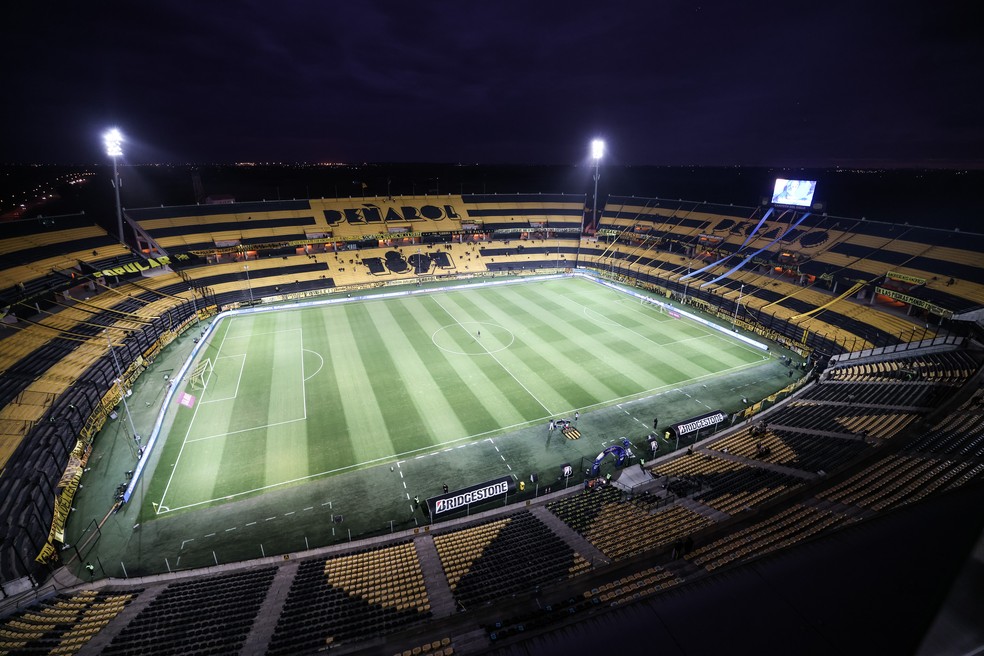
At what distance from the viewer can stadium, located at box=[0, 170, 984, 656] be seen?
4398mm

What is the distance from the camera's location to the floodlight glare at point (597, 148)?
63688mm

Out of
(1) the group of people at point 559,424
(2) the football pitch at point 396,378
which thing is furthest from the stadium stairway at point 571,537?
(2) the football pitch at point 396,378

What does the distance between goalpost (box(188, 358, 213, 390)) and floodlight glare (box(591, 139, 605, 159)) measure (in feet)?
183

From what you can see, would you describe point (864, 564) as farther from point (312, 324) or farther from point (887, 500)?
point (312, 324)

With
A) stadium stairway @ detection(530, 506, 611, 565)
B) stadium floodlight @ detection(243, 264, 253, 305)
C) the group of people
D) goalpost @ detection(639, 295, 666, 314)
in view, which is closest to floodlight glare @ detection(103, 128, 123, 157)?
stadium floodlight @ detection(243, 264, 253, 305)

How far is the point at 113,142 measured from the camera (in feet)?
138

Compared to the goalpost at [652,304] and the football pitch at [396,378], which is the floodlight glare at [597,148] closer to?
the goalpost at [652,304]

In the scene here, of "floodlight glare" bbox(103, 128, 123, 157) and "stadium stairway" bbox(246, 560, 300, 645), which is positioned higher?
"floodlight glare" bbox(103, 128, 123, 157)

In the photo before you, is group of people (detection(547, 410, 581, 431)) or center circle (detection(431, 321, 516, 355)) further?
center circle (detection(431, 321, 516, 355))

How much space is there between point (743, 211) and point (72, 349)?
75.8 metres

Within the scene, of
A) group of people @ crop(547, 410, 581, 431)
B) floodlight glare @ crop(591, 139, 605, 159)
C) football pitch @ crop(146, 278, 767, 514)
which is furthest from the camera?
floodlight glare @ crop(591, 139, 605, 159)

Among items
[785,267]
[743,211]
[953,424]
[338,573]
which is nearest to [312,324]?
[338,573]

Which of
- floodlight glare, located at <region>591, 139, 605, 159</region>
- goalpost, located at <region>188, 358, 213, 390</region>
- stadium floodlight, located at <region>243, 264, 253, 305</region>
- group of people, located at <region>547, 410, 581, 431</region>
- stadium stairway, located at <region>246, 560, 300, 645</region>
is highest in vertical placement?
Result: floodlight glare, located at <region>591, 139, 605, 159</region>

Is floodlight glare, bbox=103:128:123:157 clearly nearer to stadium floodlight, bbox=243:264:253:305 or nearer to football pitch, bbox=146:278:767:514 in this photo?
stadium floodlight, bbox=243:264:253:305
